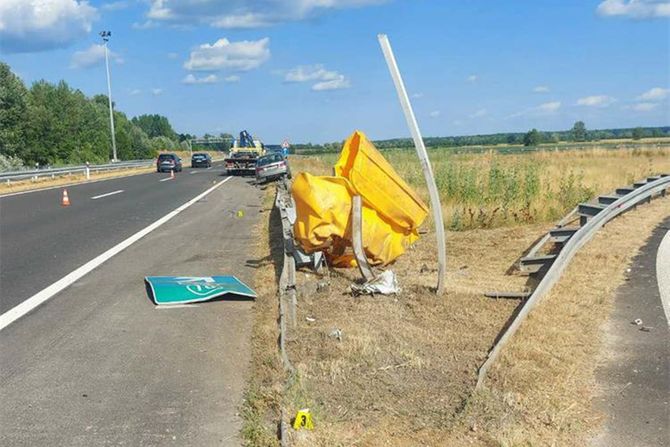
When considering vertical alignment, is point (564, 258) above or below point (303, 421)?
above

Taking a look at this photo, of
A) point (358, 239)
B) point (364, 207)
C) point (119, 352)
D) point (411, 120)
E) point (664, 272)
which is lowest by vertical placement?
point (119, 352)

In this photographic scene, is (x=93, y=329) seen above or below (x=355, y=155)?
below

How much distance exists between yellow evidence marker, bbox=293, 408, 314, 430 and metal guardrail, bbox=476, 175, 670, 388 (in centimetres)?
116

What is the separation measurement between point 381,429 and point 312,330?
2015 mm

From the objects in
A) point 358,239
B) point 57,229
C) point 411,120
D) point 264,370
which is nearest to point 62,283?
point 358,239

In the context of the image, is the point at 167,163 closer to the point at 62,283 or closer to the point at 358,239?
the point at 62,283

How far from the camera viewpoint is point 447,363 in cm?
494

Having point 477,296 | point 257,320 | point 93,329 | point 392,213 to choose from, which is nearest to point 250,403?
point 257,320

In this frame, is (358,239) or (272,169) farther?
(272,169)

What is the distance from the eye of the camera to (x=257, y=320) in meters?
6.43

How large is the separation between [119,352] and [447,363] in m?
2.76

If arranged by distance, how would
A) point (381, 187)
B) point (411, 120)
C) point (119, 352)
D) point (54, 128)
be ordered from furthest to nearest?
1. point (54, 128)
2. point (381, 187)
3. point (411, 120)
4. point (119, 352)

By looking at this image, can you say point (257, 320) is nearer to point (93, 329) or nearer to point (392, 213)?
point (93, 329)

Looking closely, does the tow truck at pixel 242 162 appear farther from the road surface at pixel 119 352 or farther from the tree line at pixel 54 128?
the road surface at pixel 119 352
